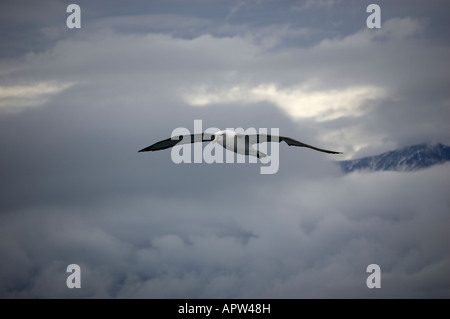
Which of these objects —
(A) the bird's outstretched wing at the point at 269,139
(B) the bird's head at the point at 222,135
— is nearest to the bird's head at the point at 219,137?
(B) the bird's head at the point at 222,135

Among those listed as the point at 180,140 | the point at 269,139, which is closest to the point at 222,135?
the point at 269,139

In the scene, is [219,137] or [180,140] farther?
[180,140]

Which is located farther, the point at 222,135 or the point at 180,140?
the point at 180,140

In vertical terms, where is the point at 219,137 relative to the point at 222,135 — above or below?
below

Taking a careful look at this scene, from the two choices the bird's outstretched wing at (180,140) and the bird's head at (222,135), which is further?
the bird's outstretched wing at (180,140)

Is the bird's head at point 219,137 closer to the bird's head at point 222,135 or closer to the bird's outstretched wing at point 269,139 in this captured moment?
the bird's head at point 222,135

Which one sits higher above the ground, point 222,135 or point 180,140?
point 180,140

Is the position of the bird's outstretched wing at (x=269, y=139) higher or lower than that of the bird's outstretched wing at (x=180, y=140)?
lower

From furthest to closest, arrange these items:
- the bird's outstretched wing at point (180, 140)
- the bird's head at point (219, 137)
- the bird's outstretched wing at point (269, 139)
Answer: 1. the bird's outstretched wing at point (180, 140)
2. the bird's head at point (219, 137)
3. the bird's outstretched wing at point (269, 139)

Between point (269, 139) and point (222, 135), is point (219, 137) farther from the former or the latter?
point (269, 139)

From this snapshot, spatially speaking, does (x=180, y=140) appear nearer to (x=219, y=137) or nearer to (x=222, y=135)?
(x=219, y=137)
